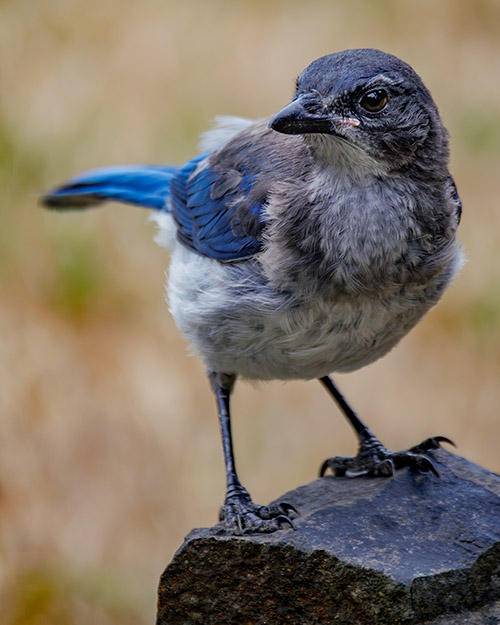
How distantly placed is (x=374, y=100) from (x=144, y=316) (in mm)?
3434

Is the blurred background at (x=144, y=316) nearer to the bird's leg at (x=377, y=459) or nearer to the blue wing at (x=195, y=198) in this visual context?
the blue wing at (x=195, y=198)

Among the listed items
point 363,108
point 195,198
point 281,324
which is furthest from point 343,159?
point 195,198

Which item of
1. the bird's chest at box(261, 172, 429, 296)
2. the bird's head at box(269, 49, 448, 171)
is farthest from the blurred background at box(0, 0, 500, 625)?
the bird's head at box(269, 49, 448, 171)

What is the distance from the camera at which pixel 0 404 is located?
6230mm

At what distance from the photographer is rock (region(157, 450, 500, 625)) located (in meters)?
3.58

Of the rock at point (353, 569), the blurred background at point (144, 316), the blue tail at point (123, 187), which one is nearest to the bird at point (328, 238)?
the rock at point (353, 569)

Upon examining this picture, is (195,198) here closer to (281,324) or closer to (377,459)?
(281,324)

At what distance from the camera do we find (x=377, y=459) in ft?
14.7

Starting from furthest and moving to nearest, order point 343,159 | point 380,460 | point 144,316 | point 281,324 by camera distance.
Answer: point 144,316, point 380,460, point 281,324, point 343,159

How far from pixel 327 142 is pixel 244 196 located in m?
0.59

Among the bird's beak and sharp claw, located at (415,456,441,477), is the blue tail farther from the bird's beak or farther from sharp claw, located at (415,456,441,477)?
sharp claw, located at (415,456,441,477)

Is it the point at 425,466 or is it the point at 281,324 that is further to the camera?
the point at 425,466

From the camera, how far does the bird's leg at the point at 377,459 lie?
431 centimetres

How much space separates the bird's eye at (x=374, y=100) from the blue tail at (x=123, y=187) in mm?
1618
